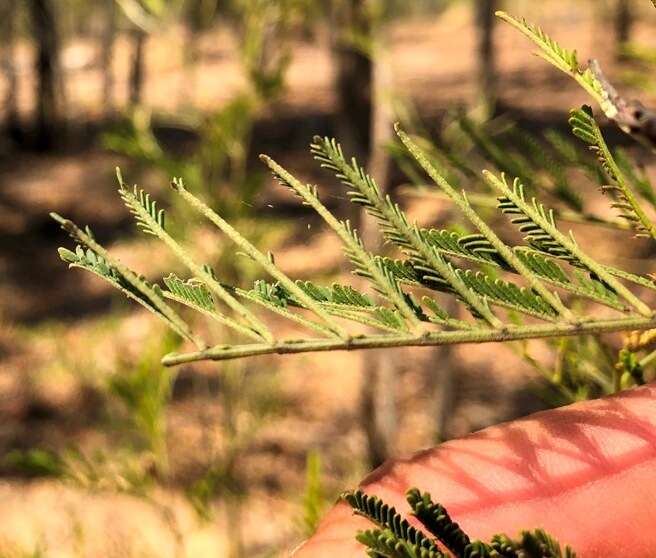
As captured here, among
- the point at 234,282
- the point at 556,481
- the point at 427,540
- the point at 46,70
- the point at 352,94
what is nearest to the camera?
the point at 427,540

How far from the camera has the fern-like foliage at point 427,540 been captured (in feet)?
1.22

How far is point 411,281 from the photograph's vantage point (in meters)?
0.46

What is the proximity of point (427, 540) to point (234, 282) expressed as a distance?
5.56 ft

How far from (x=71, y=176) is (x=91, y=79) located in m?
5.48

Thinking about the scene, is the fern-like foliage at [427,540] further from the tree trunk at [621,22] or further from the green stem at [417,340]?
the tree trunk at [621,22]

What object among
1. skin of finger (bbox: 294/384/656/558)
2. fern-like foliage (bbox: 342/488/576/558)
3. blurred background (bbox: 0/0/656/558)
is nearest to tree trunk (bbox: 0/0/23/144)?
blurred background (bbox: 0/0/656/558)

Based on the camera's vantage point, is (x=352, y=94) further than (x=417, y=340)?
Yes

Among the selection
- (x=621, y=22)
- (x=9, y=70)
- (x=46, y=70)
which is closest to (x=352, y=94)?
(x=46, y=70)

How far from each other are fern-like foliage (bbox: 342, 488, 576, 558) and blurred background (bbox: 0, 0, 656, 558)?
0.99 ft

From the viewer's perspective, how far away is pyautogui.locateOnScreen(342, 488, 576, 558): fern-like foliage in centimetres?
37

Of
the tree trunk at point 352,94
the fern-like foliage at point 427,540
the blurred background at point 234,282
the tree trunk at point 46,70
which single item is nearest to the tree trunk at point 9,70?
the blurred background at point 234,282

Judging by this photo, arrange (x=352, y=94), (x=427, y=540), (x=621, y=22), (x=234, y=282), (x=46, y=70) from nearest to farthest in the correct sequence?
(x=427, y=540) < (x=234, y=282) < (x=352, y=94) < (x=46, y=70) < (x=621, y=22)

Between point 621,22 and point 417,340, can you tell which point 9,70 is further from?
point 417,340

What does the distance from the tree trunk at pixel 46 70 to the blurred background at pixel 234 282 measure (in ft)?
0.08
